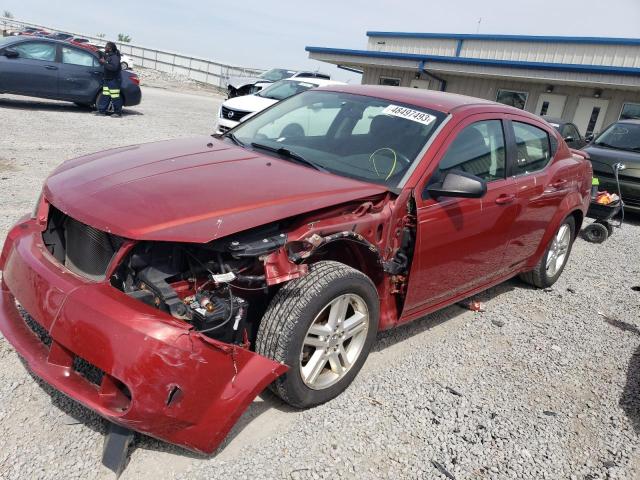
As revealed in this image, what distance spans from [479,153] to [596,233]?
4.71 m

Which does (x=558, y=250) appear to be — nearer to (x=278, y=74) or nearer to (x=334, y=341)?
(x=334, y=341)

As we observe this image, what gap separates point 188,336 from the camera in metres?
2.27

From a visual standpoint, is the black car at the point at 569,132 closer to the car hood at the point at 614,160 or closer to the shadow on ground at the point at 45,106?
the car hood at the point at 614,160

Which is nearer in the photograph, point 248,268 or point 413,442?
point 248,268

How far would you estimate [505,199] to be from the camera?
399 cm

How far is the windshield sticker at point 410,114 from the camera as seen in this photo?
3654 mm

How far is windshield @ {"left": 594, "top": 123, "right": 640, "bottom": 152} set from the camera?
9508 millimetres

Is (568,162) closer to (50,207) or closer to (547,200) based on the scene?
(547,200)

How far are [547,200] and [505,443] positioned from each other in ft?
7.75

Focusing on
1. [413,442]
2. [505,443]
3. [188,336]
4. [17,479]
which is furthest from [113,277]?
[505,443]

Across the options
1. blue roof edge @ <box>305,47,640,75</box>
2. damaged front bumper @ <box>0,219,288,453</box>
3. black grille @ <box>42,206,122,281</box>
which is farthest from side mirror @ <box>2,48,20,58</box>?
blue roof edge @ <box>305,47,640,75</box>

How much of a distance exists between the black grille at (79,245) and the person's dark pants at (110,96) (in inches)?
440

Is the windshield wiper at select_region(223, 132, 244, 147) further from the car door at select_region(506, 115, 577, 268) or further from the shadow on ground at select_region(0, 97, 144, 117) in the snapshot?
the shadow on ground at select_region(0, 97, 144, 117)

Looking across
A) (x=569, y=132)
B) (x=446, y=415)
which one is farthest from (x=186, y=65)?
(x=446, y=415)
